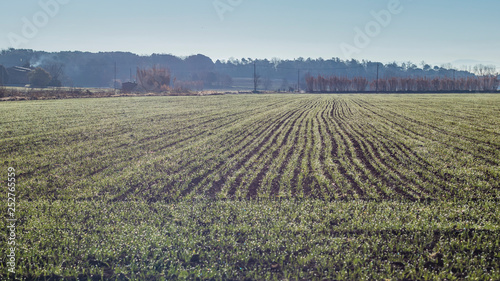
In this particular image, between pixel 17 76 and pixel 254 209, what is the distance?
130215 mm

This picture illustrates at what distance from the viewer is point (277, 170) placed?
523 inches

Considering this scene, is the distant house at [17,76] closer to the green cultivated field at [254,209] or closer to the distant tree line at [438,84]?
the green cultivated field at [254,209]

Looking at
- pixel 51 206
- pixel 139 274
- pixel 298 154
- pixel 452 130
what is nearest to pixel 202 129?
pixel 298 154

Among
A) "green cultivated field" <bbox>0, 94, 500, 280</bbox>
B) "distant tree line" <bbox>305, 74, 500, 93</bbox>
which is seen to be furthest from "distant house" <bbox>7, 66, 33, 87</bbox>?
"distant tree line" <bbox>305, 74, 500, 93</bbox>

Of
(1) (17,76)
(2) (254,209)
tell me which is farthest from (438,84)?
(1) (17,76)

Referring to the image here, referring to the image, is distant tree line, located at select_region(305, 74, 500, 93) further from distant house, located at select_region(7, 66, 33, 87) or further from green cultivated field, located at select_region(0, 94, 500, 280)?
distant house, located at select_region(7, 66, 33, 87)

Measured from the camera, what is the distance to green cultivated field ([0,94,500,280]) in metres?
6.34

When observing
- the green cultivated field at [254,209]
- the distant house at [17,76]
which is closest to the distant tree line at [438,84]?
the green cultivated field at [254,209]

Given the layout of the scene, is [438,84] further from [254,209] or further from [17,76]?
[17,76]

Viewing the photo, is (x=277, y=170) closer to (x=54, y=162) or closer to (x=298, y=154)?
(x=298, y=154)

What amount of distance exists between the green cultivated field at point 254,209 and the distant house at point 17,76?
4464 inches

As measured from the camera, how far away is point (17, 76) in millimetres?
111375

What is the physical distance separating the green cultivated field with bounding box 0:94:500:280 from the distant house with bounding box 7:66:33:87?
113 m

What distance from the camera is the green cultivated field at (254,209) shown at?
6340 mm
